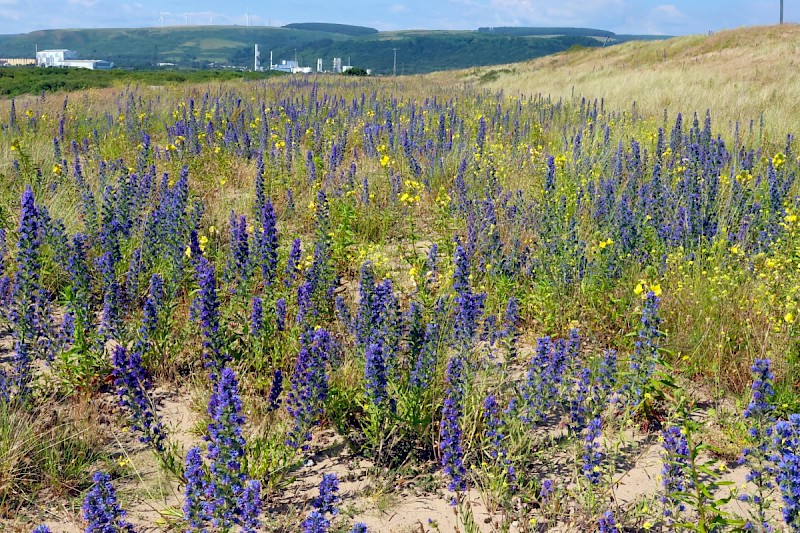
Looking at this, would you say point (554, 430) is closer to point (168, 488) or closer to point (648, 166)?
point (168, 488)

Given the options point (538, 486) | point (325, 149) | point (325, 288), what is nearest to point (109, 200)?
point (325, 288)

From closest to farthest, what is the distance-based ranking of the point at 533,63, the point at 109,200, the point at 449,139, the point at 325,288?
the point at 325,288 → the point at 109,200 → the point at 449,139 → the point at 533,63

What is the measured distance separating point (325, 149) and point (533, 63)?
138 ft

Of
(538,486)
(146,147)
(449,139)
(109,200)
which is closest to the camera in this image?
(538,486)

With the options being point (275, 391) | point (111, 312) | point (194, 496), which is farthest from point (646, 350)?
point (111, 312)

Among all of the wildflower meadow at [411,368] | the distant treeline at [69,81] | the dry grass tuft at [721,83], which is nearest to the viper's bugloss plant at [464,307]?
the wildflower meadow at [411,368]

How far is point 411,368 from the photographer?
3252 millimetres

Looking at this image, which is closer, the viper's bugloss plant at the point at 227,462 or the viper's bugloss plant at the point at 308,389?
the viper's bugloss plant at the point at 227,462

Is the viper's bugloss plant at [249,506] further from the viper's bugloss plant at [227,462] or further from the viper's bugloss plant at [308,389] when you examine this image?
the viper's bugloss plant at [308,389]

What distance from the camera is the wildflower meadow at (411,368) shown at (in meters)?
2.44

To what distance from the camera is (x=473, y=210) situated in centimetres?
518

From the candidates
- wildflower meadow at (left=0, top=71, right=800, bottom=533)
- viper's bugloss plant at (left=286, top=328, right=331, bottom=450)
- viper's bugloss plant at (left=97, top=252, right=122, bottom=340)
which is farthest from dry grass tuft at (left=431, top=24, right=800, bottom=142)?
viper's bugloss plant at (left=97, top=252, right=122, bottom=340)

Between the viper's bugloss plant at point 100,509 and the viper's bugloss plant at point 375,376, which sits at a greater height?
the viper's bugloss plant at point 375,376

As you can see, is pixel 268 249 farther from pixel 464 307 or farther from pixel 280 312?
pixel 464 307
